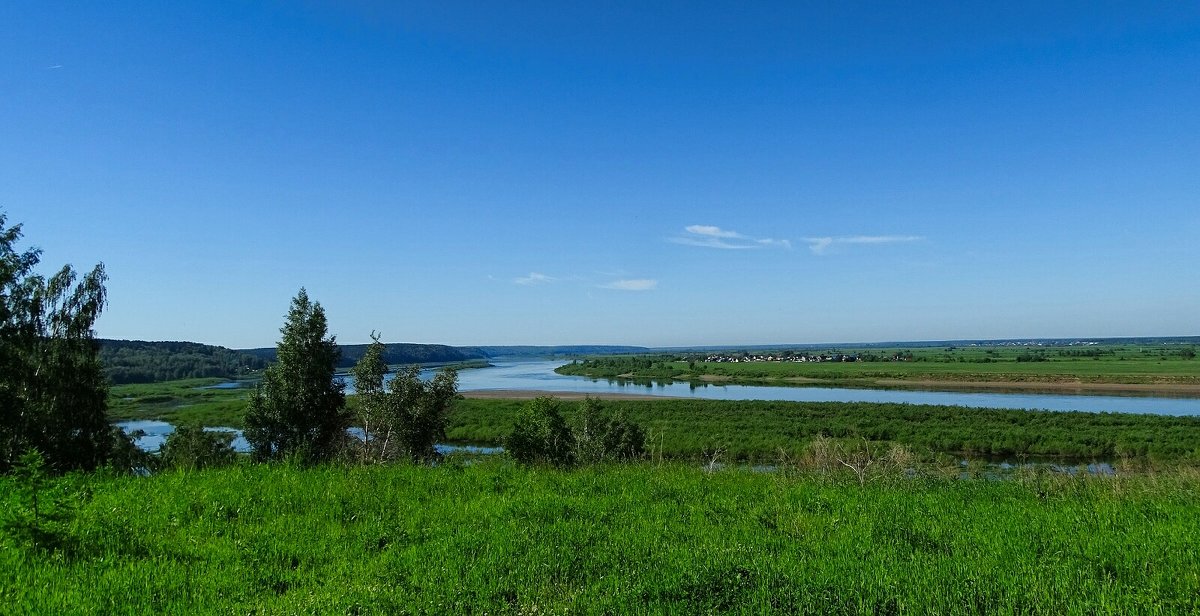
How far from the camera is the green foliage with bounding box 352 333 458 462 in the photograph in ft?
84.1

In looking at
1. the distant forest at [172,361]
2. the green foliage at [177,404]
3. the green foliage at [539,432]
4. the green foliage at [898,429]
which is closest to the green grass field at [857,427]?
the green foliage at [898,429]

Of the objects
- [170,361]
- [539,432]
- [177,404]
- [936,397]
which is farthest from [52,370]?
[170,361]

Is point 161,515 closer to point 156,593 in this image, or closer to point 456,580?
point 156,593

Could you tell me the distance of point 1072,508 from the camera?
6500 millimetres

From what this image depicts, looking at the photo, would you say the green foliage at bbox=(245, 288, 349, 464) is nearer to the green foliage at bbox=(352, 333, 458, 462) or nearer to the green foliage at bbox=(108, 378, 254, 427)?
the green foliage at bbox=(352, 333, 458, 462)

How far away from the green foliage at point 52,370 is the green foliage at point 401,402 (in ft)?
30.1

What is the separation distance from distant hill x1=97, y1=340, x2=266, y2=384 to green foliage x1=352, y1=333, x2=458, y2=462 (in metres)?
91.9

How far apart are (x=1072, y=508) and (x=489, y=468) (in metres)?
7.63

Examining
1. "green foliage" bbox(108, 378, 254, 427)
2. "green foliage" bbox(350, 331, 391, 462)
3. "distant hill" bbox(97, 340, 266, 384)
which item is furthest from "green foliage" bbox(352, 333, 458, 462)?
"distant hill" bbox(97, 340, 266, 384)

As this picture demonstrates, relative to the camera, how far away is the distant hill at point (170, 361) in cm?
10356

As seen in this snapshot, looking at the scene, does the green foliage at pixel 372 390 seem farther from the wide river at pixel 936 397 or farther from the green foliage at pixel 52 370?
the wide river at pixel 936 397

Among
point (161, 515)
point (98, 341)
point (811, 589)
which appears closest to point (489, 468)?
point (161, 515)

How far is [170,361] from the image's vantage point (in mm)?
121250

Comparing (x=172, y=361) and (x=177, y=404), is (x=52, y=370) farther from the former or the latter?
(x=172, y=361)
